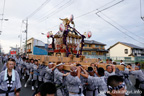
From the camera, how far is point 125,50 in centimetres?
2788

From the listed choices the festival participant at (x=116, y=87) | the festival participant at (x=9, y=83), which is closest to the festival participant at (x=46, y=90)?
the festival participant at (x=116, y=87)

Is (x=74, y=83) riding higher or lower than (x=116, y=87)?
lower

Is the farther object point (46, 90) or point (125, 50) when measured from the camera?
point (125, 50)

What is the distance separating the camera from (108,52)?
35219 millimetres

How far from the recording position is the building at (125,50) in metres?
26.8

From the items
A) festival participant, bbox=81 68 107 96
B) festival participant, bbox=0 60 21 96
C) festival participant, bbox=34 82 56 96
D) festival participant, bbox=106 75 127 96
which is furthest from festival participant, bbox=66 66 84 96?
festival participant, bbox=0 60 21 96

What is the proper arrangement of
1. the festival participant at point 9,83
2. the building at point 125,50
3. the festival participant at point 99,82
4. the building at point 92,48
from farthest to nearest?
the building at point 92,48 → the building at point 125,50 → the festival participant at point 99,82 → the festival participant at point 9,83

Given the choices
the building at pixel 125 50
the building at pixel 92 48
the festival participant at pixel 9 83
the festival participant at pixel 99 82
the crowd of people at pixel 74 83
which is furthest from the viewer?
the building at pixel 92 48

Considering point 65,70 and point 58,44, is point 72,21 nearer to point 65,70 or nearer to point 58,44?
point 58,44

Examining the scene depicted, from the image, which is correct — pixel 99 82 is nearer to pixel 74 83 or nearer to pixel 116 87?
pixel 74 83

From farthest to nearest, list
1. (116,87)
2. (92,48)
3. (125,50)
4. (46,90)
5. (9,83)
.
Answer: (92,48)
(125,50)
(9,83)
(116,87)
(46,90)

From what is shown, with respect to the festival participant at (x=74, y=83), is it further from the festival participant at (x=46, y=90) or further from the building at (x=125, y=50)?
the building at (x=125, y=50)

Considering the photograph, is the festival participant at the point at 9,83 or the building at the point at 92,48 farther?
the building at the point at 92,48

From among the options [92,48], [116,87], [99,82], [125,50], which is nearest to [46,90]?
[116,87]
